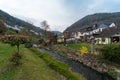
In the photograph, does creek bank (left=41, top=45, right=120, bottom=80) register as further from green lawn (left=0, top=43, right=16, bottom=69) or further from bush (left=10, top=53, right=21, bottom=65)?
green lawn (left=0, top=43, right=16, bottom=69)

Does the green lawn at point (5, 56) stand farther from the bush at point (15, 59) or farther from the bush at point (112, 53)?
the bush at point (112, 53)

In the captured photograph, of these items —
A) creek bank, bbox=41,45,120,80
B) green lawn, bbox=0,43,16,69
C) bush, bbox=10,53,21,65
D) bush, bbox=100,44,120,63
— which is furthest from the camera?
bush, bbox=100,44,120,63

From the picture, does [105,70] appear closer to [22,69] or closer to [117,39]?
[22,69]

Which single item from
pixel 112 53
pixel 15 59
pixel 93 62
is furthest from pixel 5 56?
pixel 112 53

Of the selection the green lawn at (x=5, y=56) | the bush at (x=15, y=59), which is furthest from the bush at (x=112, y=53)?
the bush at (x=15, y=59)

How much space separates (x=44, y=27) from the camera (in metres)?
136

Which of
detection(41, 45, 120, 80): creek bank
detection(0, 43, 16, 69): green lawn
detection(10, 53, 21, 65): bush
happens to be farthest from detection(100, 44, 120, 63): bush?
detection(10, 53, 21, 65): bush

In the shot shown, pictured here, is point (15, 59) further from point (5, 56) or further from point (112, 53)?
point (112, 53)

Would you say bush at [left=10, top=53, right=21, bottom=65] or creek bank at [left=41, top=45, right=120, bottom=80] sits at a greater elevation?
bush at [left=10, top=53, right=21, bottom=65]

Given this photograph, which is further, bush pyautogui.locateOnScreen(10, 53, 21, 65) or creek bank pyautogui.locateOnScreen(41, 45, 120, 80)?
creek bank pyautogui.locateOnScreen(41, 45, 120, 80)

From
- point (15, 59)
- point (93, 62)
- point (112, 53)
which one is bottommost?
point (93, 62)

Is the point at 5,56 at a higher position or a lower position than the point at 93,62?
higher

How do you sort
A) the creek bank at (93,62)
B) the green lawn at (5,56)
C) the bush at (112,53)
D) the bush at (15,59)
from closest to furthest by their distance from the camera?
the green lawn at (5,56)
the bush at (15,59)
the creek bank at (93,62)
the bush at (112,53)

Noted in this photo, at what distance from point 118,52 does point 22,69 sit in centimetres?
2017
